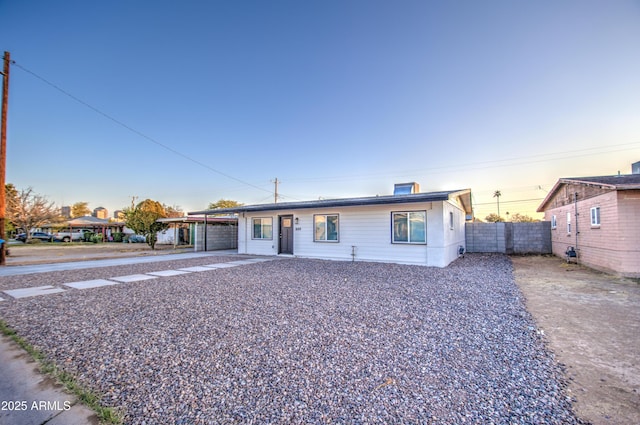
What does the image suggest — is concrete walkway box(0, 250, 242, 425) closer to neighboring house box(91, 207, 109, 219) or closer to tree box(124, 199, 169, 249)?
tree box(124, 199, 169, 249)

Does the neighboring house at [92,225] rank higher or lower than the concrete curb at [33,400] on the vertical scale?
higher

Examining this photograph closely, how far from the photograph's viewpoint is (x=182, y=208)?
43.6 m

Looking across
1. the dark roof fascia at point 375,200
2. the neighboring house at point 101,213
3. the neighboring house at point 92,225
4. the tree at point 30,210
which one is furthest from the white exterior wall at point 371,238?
the neighboring house at point 101,213

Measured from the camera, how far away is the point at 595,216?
30.5ft

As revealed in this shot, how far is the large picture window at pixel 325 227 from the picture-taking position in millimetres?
11539

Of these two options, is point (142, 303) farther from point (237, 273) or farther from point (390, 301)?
point (390, 301)

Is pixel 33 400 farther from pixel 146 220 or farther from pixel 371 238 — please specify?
pixel 146 220

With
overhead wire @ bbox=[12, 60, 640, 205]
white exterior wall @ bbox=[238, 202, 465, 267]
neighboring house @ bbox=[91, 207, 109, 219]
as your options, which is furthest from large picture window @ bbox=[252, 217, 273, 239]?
neighboring house @ bbox=[91, 207, 109, 219]

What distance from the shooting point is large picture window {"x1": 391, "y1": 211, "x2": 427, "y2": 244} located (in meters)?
9.62

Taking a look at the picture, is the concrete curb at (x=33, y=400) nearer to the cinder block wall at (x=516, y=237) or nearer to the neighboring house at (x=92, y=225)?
the cinder block wall at (x=516, y=237)

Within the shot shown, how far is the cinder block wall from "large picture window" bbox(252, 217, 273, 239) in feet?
38.9

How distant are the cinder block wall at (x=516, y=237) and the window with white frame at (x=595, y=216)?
5328 millimetres

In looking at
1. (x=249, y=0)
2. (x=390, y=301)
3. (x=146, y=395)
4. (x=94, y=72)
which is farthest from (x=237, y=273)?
(x=94, y=72)

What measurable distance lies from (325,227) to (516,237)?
11.2 metres
